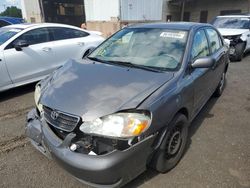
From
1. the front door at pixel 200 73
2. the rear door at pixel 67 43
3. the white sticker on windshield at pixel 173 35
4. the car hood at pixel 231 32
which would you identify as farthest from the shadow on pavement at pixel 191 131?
the car hood at pixel 231 32

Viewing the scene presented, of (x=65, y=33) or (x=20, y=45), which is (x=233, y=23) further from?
(x=20, y=45)

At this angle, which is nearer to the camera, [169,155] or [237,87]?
[169,155]

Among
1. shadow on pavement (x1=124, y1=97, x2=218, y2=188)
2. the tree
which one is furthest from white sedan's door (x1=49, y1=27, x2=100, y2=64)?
the tree

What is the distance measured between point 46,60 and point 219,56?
3638 mm

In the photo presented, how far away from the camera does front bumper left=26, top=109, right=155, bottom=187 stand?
182 cm

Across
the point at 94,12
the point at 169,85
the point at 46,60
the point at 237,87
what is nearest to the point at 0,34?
the point at 46,60

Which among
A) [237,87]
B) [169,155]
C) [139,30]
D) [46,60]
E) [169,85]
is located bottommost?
[237,87]

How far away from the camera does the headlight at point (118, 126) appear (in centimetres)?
188

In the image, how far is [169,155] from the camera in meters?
2.42

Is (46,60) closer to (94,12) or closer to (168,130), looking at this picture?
(168,130)

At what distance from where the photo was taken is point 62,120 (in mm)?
2035

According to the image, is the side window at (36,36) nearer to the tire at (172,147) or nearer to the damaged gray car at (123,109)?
the damaged gray car at (123,109)

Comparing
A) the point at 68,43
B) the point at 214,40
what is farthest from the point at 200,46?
the point at 68,43

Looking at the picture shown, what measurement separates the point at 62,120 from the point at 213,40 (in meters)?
3.05
